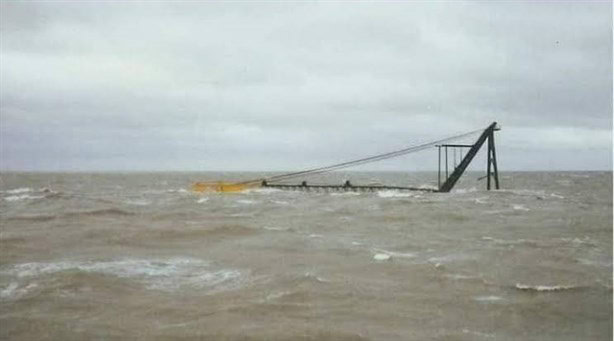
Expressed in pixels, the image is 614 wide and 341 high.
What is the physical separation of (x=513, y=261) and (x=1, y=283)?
1431 centimetres

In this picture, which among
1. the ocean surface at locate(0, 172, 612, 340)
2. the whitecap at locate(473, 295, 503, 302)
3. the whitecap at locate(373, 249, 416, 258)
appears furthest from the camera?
the whitecap at locate(373, 249, 416, 258)

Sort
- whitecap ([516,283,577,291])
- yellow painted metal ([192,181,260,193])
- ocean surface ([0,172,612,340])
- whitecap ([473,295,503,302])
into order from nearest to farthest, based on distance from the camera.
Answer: ocean surface ([0,172,612,340])
whitecap ([473,295,503,302])
whitecap ([516,283,577,291])
yellow painted metal ([192,181,260,193])

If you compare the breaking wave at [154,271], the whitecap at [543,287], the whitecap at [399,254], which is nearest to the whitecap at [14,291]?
the breaking wave at [154,271]

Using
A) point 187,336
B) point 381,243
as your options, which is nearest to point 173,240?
point 381,243

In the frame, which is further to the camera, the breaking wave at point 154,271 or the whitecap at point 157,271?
the whitecap at point 157,271

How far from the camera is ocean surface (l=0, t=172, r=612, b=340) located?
1053 centimetres

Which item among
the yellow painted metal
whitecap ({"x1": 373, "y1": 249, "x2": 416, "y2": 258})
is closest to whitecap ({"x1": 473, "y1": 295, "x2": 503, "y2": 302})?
whitecap ({"x1": 373, "y1": 249, "x2": 416, "y2": 258})

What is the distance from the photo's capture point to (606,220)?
30.6 m

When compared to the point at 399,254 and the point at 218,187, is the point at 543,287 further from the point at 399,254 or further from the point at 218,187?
the point at 218,187

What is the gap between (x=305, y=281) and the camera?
A: 14.3 meters

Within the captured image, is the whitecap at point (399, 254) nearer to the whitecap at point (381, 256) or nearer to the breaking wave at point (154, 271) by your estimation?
the whitecap at point (381, 256)

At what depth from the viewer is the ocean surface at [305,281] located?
10531 mm

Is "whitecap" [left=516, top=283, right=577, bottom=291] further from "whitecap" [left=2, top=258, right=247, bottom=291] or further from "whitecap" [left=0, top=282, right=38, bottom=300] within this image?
"whitecap" [left=0, top=282, right=38, bottom=300]

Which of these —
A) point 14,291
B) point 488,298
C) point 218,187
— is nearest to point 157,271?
point 14,291
